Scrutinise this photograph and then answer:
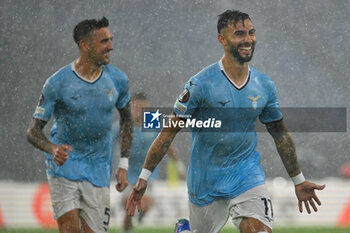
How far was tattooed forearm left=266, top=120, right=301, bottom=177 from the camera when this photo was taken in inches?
231

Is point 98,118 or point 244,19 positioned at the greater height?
point 244,19

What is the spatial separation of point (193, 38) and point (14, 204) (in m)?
17.8

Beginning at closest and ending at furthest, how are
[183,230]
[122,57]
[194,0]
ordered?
[183,230] → [122,57] → [194,0]

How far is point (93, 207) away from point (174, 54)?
24.6m

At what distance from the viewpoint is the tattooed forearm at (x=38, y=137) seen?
6.03m

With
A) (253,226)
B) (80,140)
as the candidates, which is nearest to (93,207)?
(80,140)

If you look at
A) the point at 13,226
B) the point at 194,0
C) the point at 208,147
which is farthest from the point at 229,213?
the point at 194,0

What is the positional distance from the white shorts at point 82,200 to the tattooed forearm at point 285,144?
160 cm

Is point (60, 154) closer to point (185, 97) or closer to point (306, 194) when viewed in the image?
point (185, 97)

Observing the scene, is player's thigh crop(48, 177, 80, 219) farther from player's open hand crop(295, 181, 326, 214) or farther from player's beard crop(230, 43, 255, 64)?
player's open hand crop(295, 181, 326, 214)

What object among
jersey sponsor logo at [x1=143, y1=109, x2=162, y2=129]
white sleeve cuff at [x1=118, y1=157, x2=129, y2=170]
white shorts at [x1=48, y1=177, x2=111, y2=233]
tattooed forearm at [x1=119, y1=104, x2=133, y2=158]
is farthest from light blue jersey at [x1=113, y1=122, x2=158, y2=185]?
white shorts at [x1=48, y1=177, x2=111, y2=233]

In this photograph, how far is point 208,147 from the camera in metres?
5.78

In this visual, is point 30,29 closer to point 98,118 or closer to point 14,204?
point 14,204

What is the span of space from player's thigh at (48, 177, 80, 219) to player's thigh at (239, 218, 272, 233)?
156 centimetres
